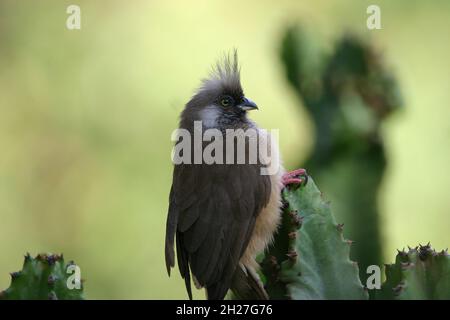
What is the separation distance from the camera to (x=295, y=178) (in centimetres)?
454

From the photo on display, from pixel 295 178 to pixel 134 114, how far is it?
5.87m

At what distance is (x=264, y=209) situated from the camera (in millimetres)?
4578

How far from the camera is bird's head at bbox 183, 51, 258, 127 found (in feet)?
16.6

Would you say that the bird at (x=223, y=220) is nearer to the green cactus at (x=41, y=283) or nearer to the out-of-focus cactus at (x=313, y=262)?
the out-of-focus cactus at (x=313, y=262)

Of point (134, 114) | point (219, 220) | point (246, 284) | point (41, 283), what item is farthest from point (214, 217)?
point (134, 114)

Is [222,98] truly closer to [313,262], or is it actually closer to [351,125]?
[313,262]

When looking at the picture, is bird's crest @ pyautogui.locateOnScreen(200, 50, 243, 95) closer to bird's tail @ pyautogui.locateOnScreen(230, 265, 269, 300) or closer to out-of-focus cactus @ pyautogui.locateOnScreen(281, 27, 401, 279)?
bird's tail @ pyautogui.locateOnScreen(230, 265, 269, 300)

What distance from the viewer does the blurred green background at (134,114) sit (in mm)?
9734

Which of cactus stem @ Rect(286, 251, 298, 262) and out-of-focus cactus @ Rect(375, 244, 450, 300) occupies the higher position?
cactus stem @ Rect(286, 251, 298, 262)

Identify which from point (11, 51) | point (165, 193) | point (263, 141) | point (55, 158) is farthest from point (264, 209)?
point (11, 51)

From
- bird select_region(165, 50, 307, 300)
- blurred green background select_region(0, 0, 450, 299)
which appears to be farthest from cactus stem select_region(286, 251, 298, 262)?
blurred green background select_region(0, 0, 450, 299)

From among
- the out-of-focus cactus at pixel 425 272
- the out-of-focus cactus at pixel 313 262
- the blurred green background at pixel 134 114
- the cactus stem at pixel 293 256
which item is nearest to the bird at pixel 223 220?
the out-of-focus cactus at pixel 313 262
